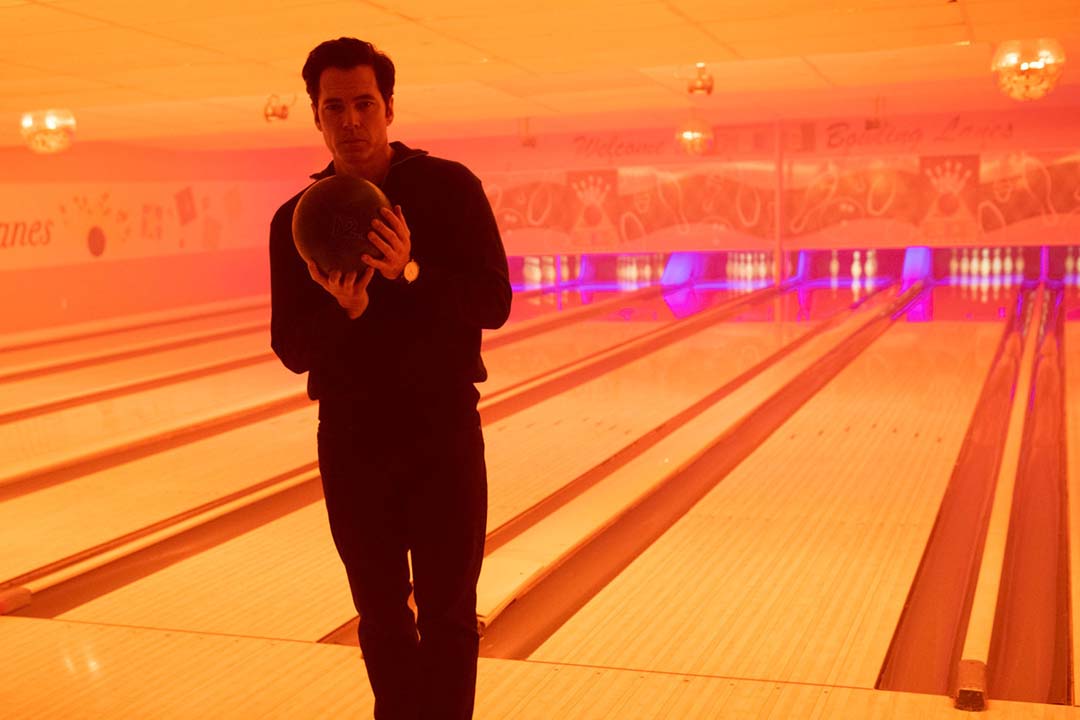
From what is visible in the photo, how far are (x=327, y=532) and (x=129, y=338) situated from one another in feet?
21.3

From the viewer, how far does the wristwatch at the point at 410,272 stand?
5.05 ft

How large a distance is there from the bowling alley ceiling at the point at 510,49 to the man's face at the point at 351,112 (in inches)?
111

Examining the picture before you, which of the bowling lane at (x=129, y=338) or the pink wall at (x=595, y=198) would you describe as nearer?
the bowling lane at (x=129, y=338)

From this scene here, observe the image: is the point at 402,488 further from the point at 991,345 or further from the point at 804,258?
the point at 804,258

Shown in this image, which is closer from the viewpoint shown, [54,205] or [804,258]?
[54,205]

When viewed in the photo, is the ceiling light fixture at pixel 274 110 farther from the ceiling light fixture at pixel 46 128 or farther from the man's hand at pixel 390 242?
the man's hand at pixel 390 242

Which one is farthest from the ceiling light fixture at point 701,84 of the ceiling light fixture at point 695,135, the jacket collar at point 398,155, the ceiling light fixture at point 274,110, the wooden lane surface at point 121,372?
the jacket collar at point 398,155

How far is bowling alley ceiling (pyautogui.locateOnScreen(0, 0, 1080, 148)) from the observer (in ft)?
14.8

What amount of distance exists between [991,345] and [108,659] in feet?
22.4

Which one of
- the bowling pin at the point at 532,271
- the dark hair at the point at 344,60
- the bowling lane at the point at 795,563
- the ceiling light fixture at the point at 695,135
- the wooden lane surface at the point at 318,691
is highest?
the ceiling light fixture at the point at 695,135

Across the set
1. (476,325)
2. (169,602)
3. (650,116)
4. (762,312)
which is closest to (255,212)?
(650,116)

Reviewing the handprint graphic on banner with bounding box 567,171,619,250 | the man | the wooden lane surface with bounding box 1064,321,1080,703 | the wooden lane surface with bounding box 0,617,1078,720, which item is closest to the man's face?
the man

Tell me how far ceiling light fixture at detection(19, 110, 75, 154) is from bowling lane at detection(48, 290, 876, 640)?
130 inches

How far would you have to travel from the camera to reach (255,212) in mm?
13875
